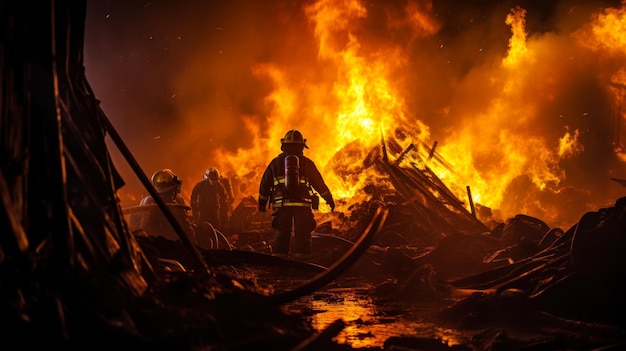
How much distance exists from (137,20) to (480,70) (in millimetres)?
19054

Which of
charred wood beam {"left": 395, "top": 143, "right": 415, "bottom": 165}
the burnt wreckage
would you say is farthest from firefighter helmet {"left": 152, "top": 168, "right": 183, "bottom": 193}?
charred wood beam {"left": 395, "top": 143, "right": 415, "bottom": 165}

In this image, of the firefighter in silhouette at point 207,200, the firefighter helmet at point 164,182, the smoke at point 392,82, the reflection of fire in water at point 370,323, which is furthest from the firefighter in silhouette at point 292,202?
the smoke at point 392,82

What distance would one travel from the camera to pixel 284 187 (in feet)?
26.5

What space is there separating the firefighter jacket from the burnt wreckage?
398 centimetres

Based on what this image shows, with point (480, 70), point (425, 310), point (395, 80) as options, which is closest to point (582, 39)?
point (480, 70)

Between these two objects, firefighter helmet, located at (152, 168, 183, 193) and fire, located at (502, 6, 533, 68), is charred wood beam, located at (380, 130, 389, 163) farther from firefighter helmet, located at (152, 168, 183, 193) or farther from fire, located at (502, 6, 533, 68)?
fire, located at (502, 6, 533, 68)

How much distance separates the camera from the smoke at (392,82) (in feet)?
69.6

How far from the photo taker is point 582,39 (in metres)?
21.9

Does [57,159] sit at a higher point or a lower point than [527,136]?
lower

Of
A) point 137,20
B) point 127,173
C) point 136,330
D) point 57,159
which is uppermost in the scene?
point 137,20

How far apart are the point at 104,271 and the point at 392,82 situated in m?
19.0

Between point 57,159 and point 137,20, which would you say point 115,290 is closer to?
point 57,159

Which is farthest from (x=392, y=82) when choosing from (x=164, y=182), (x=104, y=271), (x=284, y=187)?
(x=104, y=271)

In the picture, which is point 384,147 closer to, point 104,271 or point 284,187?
point 284,187
